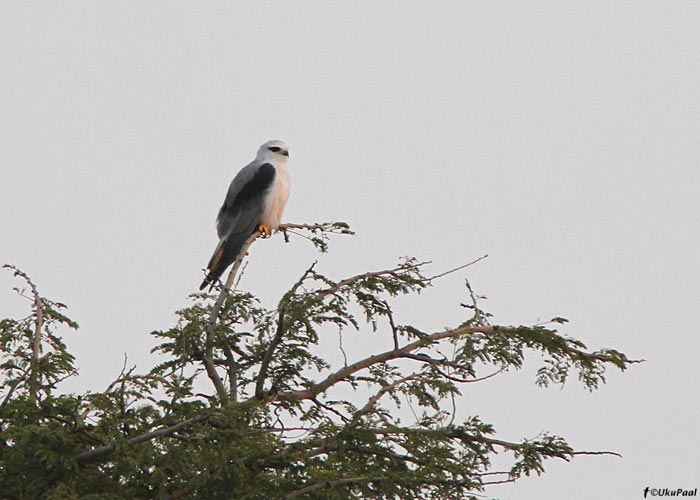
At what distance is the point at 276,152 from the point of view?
10.6 m

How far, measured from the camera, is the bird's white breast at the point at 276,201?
31.8 ft

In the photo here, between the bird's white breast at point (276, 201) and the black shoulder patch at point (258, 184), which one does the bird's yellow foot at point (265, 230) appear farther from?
the black shoulder patch at point (258, 184)

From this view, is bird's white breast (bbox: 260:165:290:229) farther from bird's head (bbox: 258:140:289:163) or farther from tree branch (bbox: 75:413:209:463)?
tree branch (bbox: 75:413:209:463)

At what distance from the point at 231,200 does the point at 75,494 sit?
5.54 metres

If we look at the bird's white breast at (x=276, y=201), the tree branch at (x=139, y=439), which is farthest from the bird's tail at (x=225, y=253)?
the tree branch at (x=139, y=439)

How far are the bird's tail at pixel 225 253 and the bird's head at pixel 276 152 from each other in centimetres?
117

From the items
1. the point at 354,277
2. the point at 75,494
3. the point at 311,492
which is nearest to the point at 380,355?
the point at 354,277

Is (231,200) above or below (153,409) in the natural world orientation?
above

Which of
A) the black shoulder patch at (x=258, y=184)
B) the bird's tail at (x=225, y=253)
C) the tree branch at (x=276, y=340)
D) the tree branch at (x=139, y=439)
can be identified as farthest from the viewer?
the black shoulder patch at (x=258, y=184)

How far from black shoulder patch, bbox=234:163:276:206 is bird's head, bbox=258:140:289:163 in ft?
0.82

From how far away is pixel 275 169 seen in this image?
33.6 ft

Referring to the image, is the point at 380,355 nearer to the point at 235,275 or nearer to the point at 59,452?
the point at 235,275

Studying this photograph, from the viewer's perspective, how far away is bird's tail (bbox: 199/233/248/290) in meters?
9.42

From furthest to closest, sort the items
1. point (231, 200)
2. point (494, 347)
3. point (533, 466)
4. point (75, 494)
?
point (231, 200) < point (494, 347) < point (533, 466) < point (75, 494)
